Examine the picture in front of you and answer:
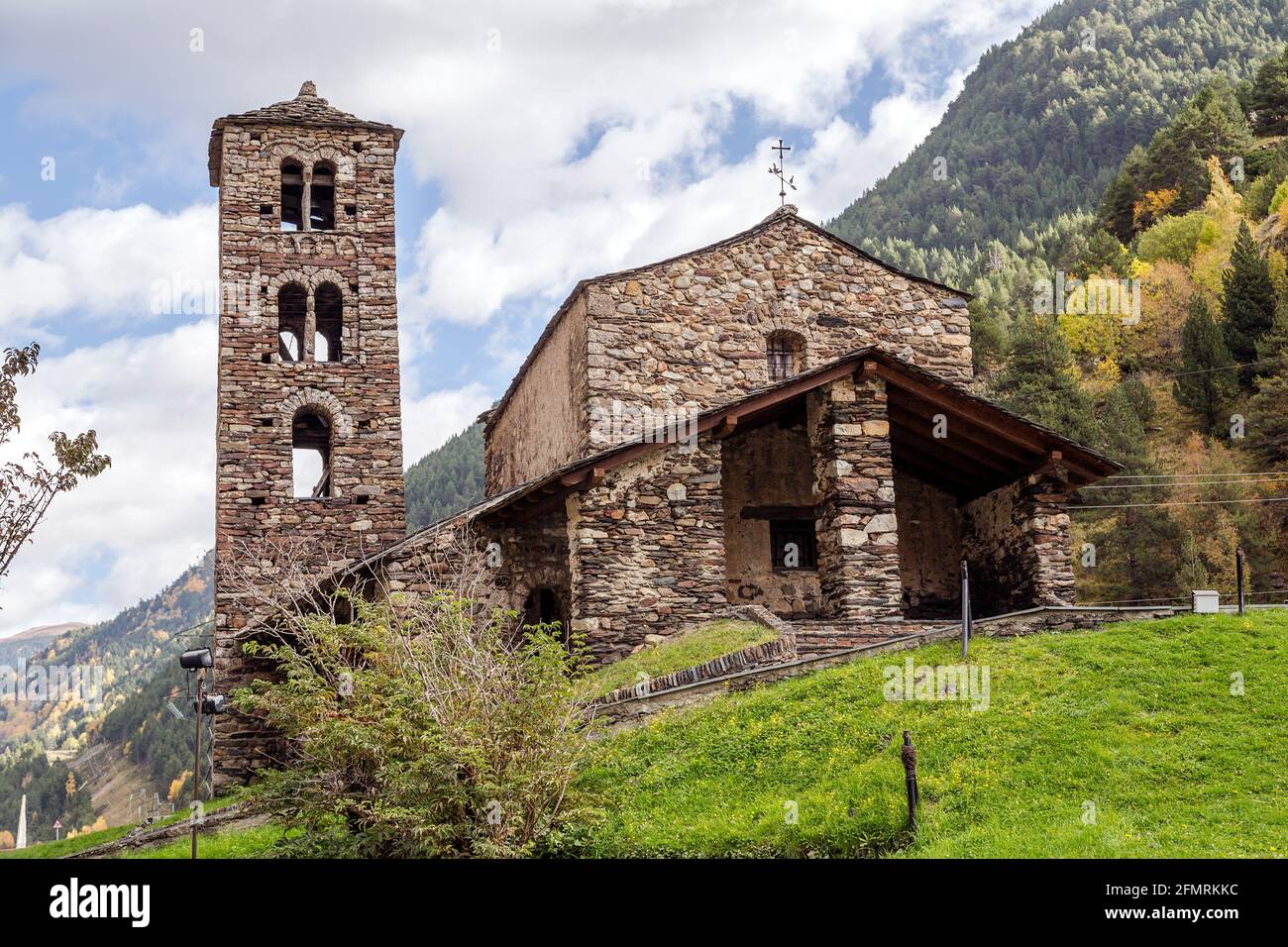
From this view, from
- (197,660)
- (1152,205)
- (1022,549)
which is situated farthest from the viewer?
(1152,205)

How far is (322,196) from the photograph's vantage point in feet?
92.4

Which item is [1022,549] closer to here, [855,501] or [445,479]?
[855,501]

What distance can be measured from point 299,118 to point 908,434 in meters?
14.7

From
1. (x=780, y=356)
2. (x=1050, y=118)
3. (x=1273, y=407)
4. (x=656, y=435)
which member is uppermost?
(x=1050, y=118)

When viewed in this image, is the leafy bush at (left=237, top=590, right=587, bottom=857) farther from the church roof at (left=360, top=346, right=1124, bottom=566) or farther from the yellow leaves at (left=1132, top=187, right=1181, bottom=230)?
the yellow leaves at (left=1132, top=187, right=1181, bottom=230)

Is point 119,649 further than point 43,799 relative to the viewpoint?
Yes

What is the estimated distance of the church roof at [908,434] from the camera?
1898 cm

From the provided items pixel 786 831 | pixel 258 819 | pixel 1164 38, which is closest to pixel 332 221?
pixel 258 819

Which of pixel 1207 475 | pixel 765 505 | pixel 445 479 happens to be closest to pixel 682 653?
pixel 765 505

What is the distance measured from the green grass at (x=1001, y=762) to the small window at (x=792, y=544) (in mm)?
5735

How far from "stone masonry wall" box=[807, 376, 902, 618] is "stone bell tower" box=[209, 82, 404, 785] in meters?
9.74

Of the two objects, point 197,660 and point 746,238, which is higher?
point 746,238

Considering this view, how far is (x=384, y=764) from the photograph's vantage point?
493 inches

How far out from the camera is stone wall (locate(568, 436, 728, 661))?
733 inches
